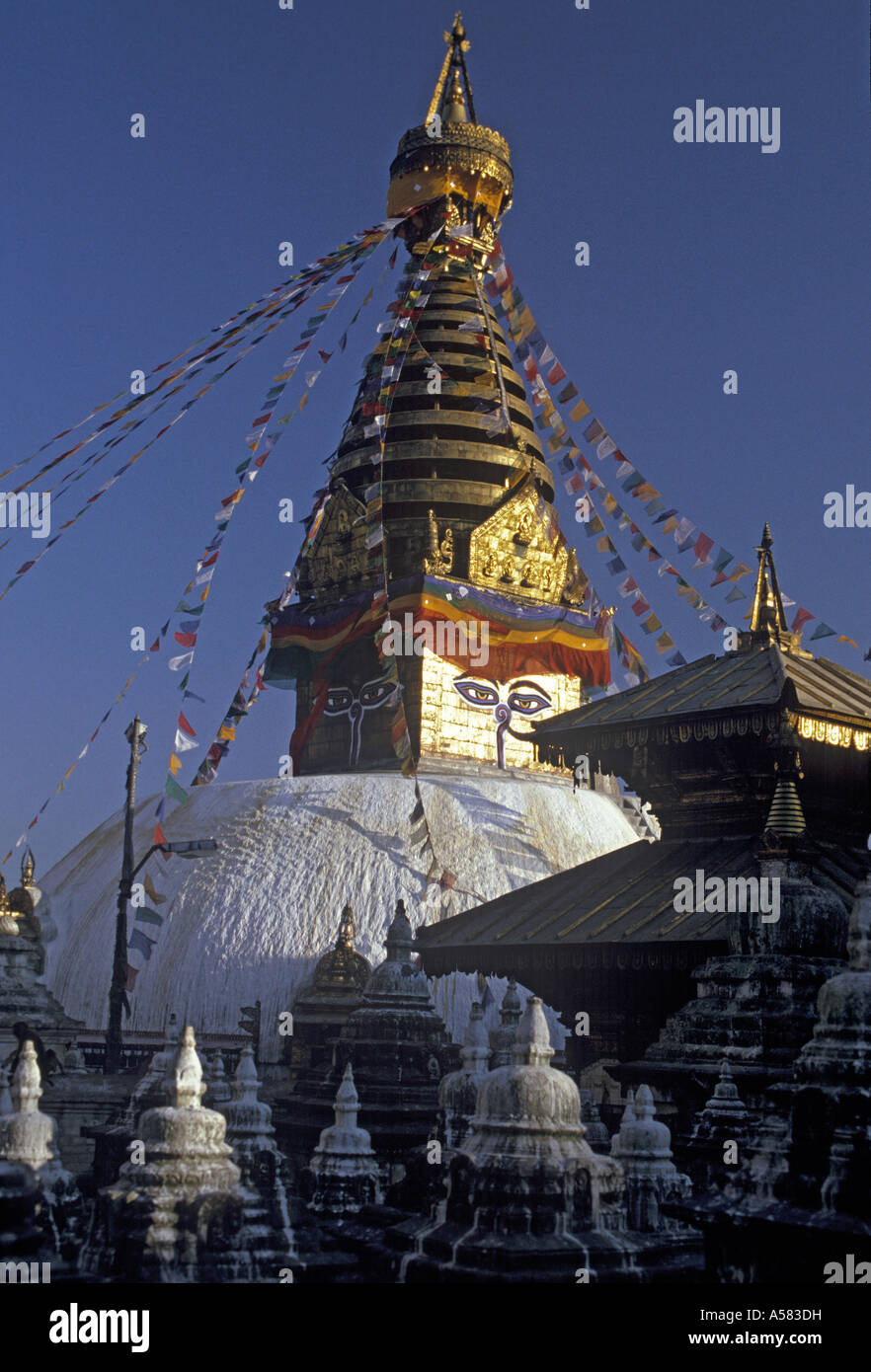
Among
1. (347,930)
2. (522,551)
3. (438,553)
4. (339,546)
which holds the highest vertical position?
(339,546)

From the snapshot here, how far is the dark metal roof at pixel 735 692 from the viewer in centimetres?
1596

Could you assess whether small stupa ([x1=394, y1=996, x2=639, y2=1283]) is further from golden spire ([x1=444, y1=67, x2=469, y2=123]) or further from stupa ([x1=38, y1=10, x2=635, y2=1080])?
golden spire ([x1=444, y1=67, x2=469, y2=123])

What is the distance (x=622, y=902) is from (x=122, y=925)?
7.75 m

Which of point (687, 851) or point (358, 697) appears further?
point (358, 697)

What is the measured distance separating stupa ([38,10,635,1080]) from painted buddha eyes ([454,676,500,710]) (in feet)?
0.16

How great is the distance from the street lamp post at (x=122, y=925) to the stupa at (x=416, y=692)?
2.42m

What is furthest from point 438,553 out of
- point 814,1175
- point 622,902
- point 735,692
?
point 814,1175

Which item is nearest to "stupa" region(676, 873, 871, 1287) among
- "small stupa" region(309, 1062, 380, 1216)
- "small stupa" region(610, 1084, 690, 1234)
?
"small stupa" region(610, 1084, 690, 1234)

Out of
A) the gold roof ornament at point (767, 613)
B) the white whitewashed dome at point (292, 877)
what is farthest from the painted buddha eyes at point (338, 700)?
the gold roof ornament at point (767, 613)

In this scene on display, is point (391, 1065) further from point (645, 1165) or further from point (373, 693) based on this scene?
point (373, 693)

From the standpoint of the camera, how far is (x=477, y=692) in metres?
28.8

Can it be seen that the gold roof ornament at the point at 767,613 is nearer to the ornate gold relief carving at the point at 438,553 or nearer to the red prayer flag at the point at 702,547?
the red prayer flag at the point at 702,547

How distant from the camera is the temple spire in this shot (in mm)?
33531
